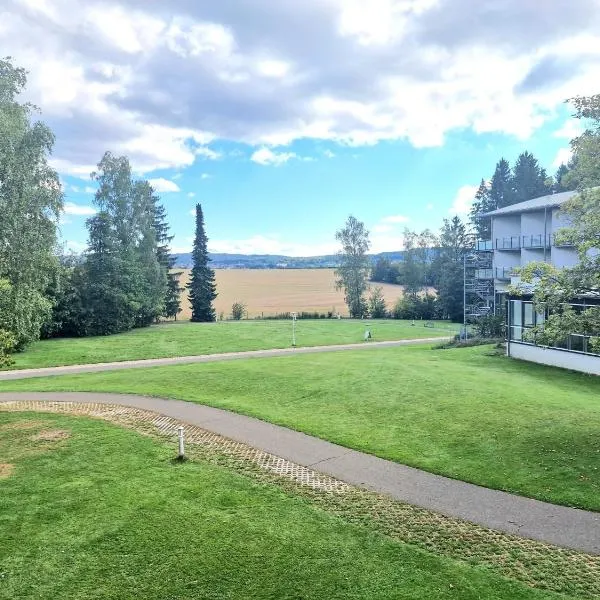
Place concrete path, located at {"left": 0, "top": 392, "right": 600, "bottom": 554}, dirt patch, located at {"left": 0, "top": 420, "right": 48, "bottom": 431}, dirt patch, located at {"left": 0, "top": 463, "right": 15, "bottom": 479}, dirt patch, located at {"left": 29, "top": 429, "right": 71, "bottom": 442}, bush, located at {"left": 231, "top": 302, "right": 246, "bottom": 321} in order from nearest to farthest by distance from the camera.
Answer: concrete path, located at {"left": 0, "top": 392, "right": 600, "bottom": 554} → dirt patch, located at {"left": 0, "top": 463, "right": 15, "bottom": 479} → dirt patch, located at {"left": 29, "top": 429, "right": 71, "bottom": 442} → dirt patch, located at {"left": 0, "top": 420, "right": 48, "bottom": 431} → bush, located at {"left": 231, "top": 302, "right": 246, "bottom": 321}

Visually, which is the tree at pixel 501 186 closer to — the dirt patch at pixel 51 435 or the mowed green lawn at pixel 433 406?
the mowed green lawn at pixel 433 406

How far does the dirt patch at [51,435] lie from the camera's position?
13.6 m

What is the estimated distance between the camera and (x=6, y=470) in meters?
11.6

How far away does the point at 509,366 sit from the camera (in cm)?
2545

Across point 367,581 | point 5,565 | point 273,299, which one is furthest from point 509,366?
point 273,299

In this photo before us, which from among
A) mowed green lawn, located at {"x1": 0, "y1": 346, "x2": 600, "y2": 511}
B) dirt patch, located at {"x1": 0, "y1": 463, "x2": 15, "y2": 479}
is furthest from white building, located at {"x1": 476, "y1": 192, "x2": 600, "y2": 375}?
dirt patch, located at {"x1": 0, "y1": 463, "x2": 15, "y2": 479}

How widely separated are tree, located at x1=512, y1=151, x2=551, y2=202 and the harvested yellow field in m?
24.3

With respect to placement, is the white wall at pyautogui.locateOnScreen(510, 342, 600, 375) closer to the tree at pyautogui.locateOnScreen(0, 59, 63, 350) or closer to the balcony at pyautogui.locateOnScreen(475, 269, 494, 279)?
the balcony at pyautogui.locateOnScreen(475, 269, 494, 279)

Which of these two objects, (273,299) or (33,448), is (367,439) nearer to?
(33,448)

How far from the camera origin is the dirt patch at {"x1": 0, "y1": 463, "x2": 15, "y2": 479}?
11.3 metres

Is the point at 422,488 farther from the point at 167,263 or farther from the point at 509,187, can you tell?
the point at 509,187

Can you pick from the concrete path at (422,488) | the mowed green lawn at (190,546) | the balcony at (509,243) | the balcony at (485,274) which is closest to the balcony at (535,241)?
the balcony at (509,243)

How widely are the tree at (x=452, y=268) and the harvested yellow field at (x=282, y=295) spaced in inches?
370

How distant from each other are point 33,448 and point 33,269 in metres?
17.8
